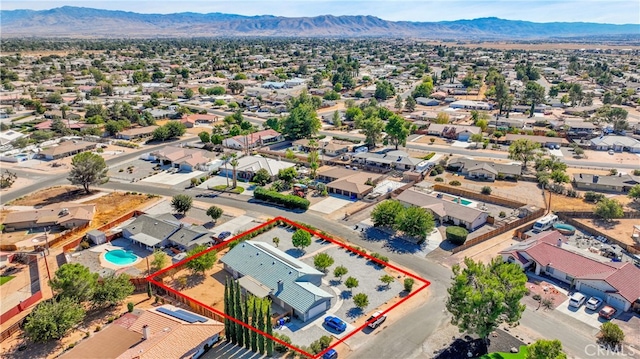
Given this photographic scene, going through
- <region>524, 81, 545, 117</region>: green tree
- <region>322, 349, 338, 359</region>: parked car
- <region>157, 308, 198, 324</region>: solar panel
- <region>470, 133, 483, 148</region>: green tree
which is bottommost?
<region>322, 349, 338, 359</region>: parked car

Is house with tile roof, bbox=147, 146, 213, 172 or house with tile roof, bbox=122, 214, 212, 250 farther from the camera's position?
house with tile roof, bbox=147, 146, 213, 172

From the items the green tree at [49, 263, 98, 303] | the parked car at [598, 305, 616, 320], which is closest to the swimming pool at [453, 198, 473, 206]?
the parked car at [598, 305, 616, 320]

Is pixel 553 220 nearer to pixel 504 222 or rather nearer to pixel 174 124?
pixel 504 222

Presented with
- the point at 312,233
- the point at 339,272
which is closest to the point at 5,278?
the point at 312,233

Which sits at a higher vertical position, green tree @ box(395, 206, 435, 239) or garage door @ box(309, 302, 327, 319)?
green tree @ box(395, 206, 435, 239)

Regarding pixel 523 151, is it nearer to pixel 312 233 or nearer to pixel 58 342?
pixel 312 233

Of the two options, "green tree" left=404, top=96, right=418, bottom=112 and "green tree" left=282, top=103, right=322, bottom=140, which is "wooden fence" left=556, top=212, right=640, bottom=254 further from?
"green tree" left=404, top=96, right=418, bottom=112

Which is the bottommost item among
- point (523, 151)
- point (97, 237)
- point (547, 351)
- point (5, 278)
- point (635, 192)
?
point (5, 278)
